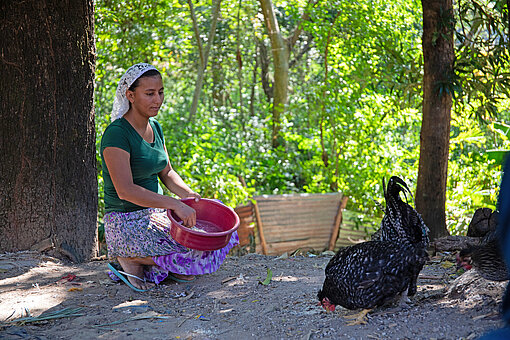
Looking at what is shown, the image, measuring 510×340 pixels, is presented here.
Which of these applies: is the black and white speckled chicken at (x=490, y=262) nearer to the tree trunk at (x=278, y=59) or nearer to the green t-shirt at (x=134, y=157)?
the green t-shirt at (x=134, y=157)

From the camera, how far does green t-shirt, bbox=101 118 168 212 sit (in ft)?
12.7

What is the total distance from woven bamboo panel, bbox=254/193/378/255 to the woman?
2.62 meters

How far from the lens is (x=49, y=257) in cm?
448

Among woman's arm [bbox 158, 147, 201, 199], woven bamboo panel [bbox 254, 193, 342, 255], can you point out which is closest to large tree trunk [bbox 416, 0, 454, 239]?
woven bamboo panel [bbox 254, 193, 342, 255]

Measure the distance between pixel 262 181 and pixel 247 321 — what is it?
5336 mm

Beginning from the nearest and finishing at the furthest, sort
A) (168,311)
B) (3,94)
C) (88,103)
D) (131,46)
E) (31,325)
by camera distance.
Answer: (31,325)
(168,311)
(3,94)
(88,103)
(131,46)

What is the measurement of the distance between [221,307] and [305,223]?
3.41 metres

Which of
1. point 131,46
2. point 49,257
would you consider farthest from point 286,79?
point 49,257

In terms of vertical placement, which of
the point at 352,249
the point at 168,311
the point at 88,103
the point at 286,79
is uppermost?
the point at 286,79

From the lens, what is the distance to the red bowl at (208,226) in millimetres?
3586

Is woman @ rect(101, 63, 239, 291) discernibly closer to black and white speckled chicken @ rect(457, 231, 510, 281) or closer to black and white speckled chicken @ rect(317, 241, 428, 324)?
black and white speckled chicken @ rect(317, 241, 428, 324)

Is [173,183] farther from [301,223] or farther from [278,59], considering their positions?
[278,59]

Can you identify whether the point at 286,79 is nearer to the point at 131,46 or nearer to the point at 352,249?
the point at 131,46

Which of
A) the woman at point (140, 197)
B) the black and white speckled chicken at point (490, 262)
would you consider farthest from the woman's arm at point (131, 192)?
the black and white speckled chicken at point (490, 262)
